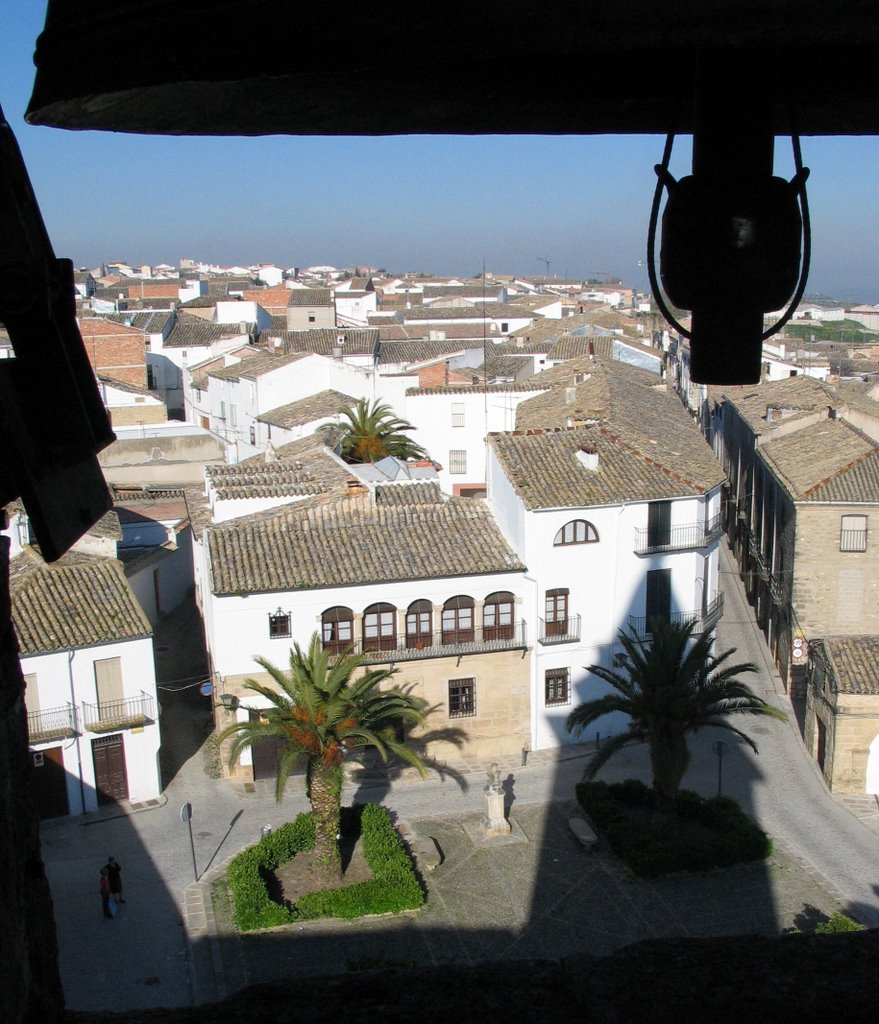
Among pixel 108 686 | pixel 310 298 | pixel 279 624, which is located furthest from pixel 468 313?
pixel 108 686

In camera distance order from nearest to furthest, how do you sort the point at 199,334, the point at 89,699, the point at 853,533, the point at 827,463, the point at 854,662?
1. the point at 89,699
2. the point at 854,662
3. the point at 853,533
4. the point at 827,463
5. the point at 199,334

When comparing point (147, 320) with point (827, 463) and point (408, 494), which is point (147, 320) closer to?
point (408, 494)

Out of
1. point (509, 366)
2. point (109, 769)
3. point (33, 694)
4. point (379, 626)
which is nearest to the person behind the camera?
point (33, 694)

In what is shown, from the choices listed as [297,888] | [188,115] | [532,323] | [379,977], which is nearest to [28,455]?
[188,115]

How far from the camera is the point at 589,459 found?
24688 mm

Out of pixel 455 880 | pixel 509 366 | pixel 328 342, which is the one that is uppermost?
pixel 328 342

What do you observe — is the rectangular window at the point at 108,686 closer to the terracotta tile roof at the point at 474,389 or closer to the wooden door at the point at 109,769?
the wooden door at the point at 109,769

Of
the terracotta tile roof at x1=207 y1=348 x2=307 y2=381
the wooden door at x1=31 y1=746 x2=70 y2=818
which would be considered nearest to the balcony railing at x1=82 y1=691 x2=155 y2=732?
the wooden door at x1=31 y1=746 x2=70 y2=818

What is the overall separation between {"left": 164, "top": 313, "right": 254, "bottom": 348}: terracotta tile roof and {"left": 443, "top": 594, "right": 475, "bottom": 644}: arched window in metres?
41.3

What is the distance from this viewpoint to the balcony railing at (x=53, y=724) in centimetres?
2038

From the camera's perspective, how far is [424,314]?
256ft

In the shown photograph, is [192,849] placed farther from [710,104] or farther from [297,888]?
[710,104]

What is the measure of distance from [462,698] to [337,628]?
132 inches

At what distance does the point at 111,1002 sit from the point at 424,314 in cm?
6648
